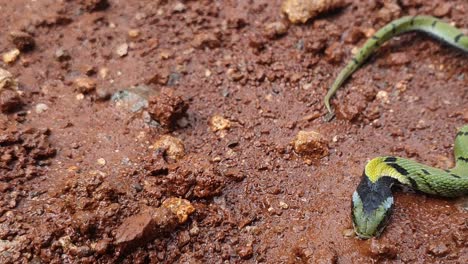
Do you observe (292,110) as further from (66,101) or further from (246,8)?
(66,101)

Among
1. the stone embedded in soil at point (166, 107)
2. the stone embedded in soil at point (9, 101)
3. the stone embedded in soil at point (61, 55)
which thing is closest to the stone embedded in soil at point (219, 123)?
the stone embedded in soil at point (166, 107)

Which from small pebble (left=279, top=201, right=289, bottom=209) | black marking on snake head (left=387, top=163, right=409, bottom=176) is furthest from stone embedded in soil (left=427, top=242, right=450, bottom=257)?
small pebble (left=279, top=201, right=289, bottom=209)

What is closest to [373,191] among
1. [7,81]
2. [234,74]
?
[234,74]

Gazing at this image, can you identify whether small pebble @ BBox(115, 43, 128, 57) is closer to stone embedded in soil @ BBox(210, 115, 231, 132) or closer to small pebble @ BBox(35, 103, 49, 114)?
small pebble @ BBox(35, 103, 49, 114)

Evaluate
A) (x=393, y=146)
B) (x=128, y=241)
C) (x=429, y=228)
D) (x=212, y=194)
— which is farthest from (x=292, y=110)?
(x=128, y=241)

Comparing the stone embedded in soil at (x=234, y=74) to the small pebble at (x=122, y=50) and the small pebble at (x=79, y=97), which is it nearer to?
the small pebble at (x=122, y=50)

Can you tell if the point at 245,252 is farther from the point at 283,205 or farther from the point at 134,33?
the point at 134,33
